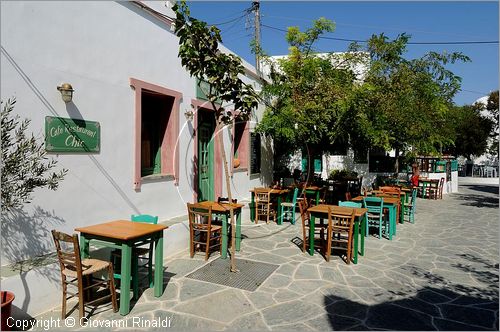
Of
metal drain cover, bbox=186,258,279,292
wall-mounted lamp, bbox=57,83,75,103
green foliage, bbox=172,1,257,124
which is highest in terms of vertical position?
green foliage, bbox=172,1,257,124

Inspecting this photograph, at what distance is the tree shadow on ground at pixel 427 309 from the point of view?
3846mm

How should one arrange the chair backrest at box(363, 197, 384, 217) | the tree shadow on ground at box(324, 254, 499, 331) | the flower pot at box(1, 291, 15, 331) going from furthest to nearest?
the chair backrest at box(363, 197, 384, 217)
the tree shadow on ground at box(324, 254, 499, 331)
the flower pot at box(1, 291, 15, 331)

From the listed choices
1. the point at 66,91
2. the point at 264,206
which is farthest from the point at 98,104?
the point at 264,206

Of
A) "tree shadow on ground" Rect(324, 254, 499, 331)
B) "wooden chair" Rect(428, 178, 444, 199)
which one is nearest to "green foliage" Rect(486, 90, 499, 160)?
"wooden chair" Rect(428, 178, 444, 199)

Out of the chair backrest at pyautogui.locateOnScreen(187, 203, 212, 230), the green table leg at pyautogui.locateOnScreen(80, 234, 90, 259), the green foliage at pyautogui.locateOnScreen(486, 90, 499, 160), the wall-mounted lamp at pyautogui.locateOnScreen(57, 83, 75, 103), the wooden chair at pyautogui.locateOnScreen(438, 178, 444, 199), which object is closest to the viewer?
the green table leg at pyautogui.locateOnScreen(80, 234, 90, 259)

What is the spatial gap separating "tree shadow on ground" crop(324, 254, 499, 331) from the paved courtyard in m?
0.01

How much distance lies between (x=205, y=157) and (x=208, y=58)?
12.3ft

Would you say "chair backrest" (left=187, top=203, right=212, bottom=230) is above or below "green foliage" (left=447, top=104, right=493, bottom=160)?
below

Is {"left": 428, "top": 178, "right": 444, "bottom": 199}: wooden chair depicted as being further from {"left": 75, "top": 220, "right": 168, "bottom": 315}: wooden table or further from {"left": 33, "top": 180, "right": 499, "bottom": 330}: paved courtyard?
{"left": 75, "top": 220, "right": 168, "bottom": 315}: wooden table

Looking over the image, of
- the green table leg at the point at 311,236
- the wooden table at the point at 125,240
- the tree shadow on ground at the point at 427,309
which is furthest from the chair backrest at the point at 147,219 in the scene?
the green table leg at the point at 311,236

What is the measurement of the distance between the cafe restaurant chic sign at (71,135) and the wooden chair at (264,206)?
4.74m

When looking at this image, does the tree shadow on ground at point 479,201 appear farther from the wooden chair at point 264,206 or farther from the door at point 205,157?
the door at point 205,157

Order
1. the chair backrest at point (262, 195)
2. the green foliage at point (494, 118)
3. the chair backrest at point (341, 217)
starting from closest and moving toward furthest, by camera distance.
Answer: the chair backrest at point (341, 217) → the chair backrest at point (262, 195) → the green foliage at point (494, 118)

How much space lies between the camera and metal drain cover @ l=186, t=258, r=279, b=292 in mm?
5012
